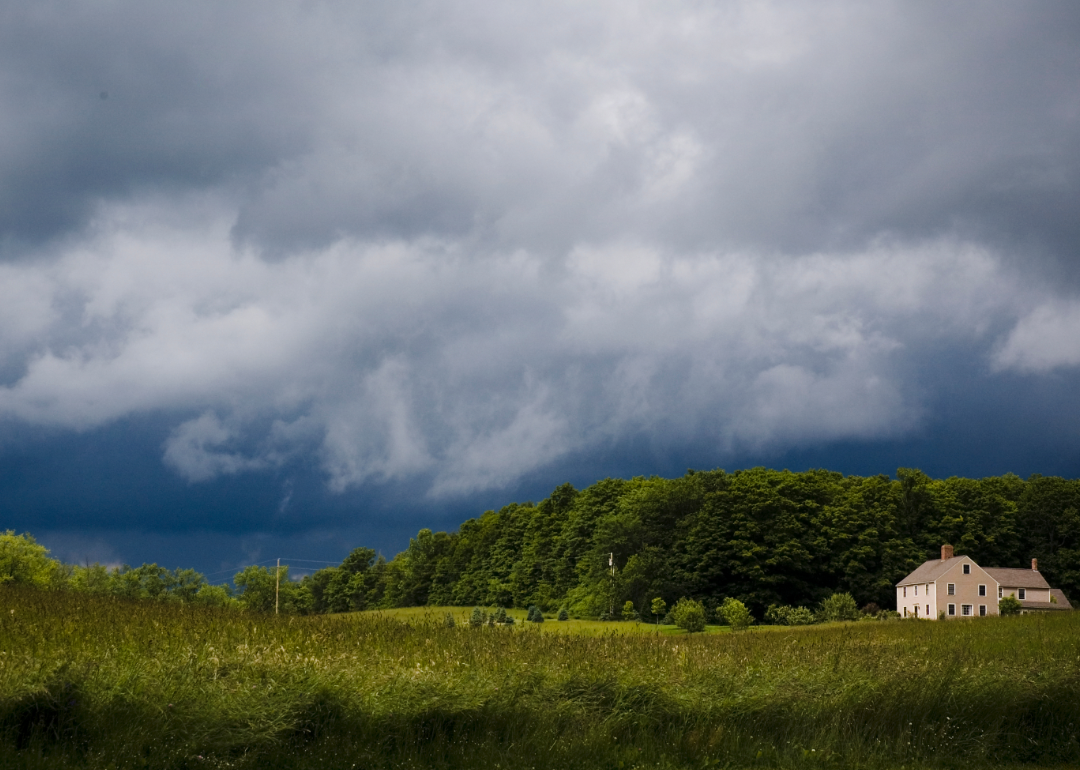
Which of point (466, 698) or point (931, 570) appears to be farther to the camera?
point (931, 570)

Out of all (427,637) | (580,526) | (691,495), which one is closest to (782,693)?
(427,637)

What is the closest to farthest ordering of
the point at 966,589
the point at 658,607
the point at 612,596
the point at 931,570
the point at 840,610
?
the point at 840,610
the point at 658,607
the point at 966,589
the point at 931,570
the point at 612,596

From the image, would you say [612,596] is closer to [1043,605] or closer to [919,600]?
[919,600]

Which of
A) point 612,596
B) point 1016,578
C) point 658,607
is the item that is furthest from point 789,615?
point 1016,578

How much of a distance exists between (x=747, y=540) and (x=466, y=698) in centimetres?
6616

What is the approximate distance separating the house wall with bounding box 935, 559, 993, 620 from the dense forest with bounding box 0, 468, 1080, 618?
711 cm

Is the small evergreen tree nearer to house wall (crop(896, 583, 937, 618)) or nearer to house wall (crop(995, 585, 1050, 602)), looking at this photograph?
house wall (crop(896, 583, 937, 618))

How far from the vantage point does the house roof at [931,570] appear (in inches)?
2805

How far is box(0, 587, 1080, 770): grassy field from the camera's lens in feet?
29.1

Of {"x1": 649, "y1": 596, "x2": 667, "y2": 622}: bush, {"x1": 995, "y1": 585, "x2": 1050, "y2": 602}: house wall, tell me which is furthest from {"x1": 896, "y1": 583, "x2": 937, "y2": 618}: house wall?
{"x1": 649, "y1": 596, "x2": 667, "y2": 622}: bush

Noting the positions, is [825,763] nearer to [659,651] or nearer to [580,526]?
[659,651]

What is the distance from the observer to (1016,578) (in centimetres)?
7344

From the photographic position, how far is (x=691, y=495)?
83.8 metres

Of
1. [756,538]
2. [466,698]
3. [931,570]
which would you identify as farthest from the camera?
[756,538]
